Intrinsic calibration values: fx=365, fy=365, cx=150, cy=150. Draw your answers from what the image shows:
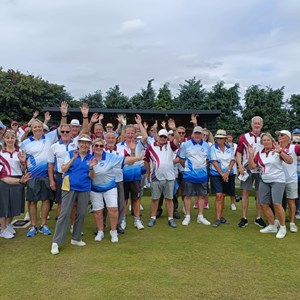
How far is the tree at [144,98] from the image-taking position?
25281 millimetres

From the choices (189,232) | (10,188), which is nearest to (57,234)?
(10,188)

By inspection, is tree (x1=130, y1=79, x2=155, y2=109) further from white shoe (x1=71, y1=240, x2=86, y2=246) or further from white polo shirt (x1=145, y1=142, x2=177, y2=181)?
white shoe (x1=71, y1=240, x2=86, y2=246)

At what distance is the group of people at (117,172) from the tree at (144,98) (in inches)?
715

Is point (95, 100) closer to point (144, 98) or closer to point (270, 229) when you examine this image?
point (144, 98)

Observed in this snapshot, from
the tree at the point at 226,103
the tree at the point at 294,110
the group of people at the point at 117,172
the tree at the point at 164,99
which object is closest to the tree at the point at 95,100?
the tree at the point at 164,99

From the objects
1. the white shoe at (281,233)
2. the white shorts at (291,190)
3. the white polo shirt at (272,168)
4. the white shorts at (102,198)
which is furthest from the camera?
the white shorts at (291,190)

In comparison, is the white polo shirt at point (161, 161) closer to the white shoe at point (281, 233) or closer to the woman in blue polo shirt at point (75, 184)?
the woman in blue polo shirt at point (75, 184)

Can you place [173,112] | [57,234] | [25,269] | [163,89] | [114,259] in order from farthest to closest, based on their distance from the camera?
1. [163,89]
2. [173,112]
3. [57,234]
4. [114,259]
5. [25,269]

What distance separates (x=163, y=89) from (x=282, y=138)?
19.7 meters

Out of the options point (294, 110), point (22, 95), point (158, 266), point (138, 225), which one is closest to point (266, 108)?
point (294, 110)

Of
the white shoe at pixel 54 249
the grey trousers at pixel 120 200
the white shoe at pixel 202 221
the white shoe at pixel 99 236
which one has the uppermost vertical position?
the grey trousers at pixel 120 200

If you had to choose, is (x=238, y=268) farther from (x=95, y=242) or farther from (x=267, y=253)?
(x=95, y=242)

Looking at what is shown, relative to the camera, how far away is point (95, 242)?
5.69 m

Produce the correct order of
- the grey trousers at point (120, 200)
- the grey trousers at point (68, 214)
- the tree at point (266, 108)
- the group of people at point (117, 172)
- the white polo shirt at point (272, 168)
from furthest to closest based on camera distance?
1. the tree at point (266, 108)
2. the grey trousers at point (120, 200)
3. the white polo shirt at point (272, 168)
4. the group of people at point (117, 172)
5. the grey trousers at point (68, 214)
